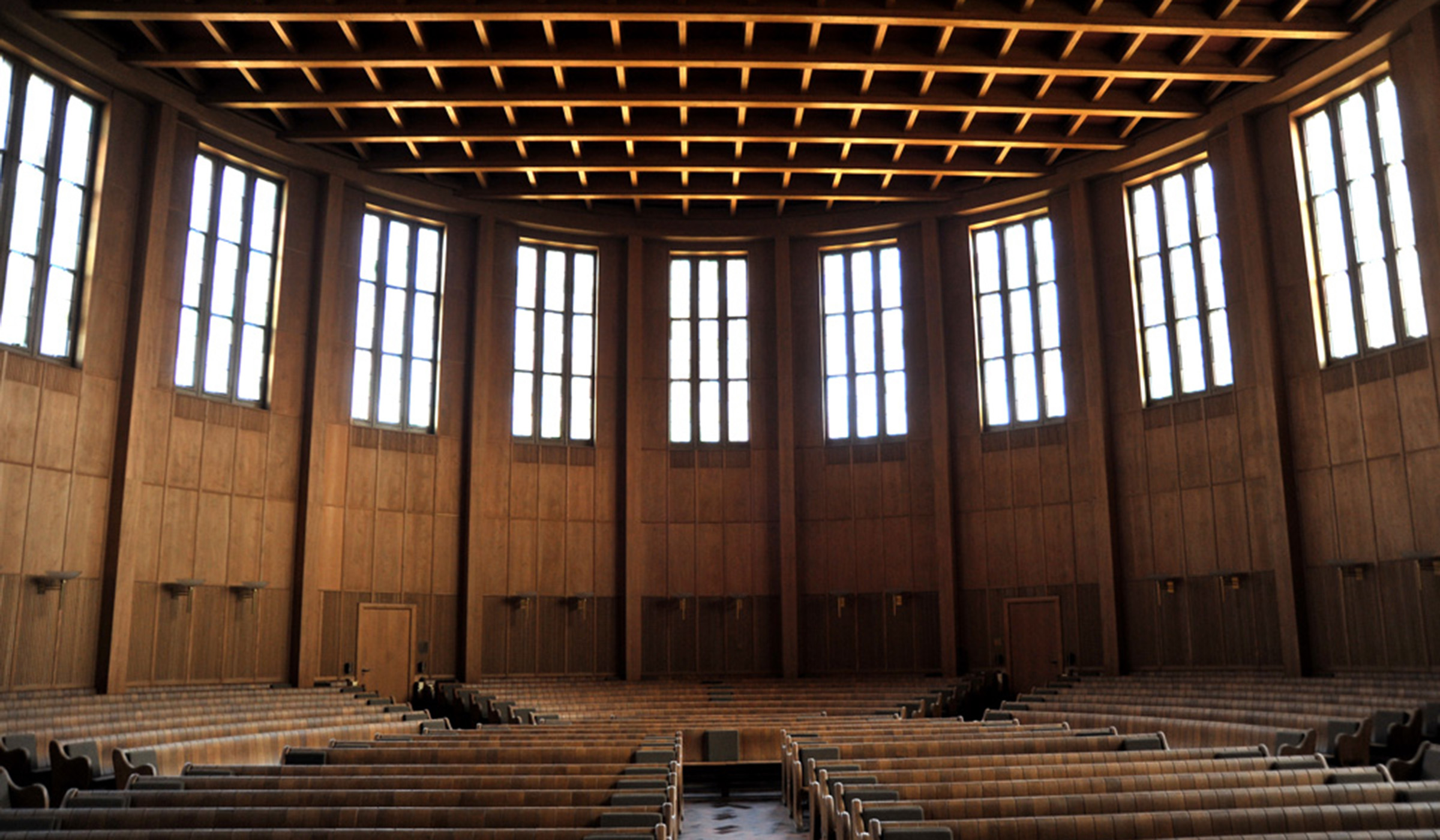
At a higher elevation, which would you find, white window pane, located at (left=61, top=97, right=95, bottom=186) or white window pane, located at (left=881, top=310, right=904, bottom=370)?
white window pane, located at (left=61, top=97, right=95, bottom=186)

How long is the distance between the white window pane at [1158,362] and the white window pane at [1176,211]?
163 cm

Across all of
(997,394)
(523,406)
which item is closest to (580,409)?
(523,406)

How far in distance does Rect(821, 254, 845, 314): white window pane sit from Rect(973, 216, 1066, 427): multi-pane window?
2.90 meters

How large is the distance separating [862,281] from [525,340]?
7.45m

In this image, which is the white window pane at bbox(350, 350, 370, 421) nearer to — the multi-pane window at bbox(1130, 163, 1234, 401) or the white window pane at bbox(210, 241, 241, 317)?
the white window pane at bbox(210, 241, 241, 317)

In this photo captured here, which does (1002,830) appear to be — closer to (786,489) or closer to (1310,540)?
(1310,540)

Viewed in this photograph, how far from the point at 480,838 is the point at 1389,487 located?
50.3 ft

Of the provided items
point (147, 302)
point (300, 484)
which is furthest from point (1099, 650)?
point (147, 302)

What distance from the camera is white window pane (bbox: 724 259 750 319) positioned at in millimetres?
23578

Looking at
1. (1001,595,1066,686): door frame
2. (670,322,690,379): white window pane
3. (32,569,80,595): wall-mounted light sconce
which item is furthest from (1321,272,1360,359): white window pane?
(32,569,80,595): wall-mounted light sconce

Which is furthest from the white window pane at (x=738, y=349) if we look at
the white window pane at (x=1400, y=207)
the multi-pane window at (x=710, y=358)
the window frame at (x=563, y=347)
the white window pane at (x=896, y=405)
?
the white window pane at (x=1400, y=207)

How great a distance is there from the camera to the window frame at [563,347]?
22234mm

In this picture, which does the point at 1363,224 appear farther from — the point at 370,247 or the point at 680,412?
the point at 370,247

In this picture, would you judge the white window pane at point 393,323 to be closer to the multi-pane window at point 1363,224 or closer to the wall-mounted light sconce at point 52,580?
the wall-mounted light sconce at point 52,580
